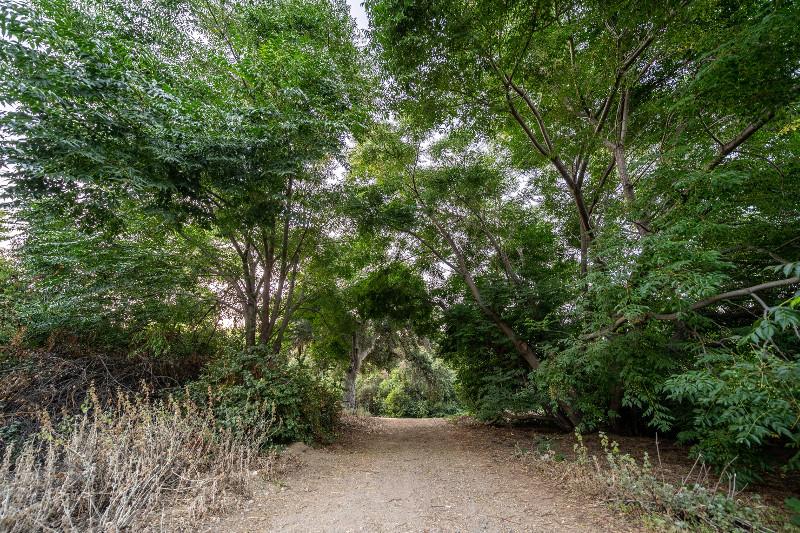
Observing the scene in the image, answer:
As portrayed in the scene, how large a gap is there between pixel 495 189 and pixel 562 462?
6.30 meters

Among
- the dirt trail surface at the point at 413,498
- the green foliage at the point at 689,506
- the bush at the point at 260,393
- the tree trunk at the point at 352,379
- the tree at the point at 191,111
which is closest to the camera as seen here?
the green foliage at the point at 689,506

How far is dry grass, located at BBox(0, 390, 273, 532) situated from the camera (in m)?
2.53

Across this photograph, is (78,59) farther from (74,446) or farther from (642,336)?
(642,336)

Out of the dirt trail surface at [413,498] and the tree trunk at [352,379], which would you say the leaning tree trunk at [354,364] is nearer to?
the tree trunk at [352,379]

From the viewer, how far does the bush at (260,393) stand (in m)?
5.28

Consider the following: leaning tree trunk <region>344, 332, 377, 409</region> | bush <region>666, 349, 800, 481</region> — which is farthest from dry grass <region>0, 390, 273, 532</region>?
leaning tree trunk <region>344, 332, 377, 409</region>

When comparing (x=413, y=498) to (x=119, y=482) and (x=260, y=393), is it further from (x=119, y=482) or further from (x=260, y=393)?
(x=260, y=393)

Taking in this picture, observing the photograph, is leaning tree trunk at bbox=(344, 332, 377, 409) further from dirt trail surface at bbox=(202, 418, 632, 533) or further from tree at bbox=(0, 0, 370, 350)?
dirt trail surface at bbox=(202, 418, 632, 533)

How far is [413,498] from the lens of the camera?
3.83m

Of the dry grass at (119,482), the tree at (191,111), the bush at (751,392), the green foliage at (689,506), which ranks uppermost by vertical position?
the tree at (191,111)

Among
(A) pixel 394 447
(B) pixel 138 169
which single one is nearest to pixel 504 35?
(B) pixel 138 169

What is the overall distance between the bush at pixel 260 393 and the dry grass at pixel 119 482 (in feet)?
3.26

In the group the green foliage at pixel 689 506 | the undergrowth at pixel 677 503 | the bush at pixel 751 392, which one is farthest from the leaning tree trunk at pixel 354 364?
the bush at pixel 751 392

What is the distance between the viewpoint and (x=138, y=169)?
14.0ft
